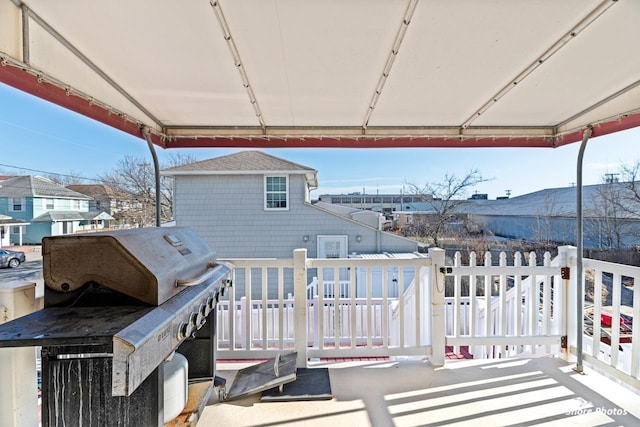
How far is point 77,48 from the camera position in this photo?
162 cm

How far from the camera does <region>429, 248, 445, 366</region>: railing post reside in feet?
8.61

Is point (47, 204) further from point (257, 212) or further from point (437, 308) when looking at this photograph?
point (257, 212)

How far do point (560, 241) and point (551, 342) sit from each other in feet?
25.9

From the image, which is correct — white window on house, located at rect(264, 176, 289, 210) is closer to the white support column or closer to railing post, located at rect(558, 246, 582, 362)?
railing post, located at rect(558, 246, 582, 362)

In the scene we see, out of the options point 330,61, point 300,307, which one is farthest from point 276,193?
point 330,61

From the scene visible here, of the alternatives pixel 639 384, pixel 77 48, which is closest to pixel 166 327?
pixel 77 48

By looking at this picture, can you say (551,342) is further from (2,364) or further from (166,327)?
(2,364)

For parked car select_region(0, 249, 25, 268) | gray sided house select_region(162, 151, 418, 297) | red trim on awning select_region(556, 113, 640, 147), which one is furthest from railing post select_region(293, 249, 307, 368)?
gray sided house select_region(162, 151, 418, 297)

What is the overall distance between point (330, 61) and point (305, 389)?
2.27m

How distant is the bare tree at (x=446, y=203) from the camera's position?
36.6 ft

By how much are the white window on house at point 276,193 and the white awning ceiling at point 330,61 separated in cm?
503

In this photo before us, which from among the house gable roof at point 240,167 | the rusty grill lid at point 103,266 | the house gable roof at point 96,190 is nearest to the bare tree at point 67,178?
the house gable roof at point 96,190

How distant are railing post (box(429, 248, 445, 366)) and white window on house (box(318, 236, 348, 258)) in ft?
17.8

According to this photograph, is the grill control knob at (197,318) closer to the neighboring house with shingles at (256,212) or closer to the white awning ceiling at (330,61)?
the white awning ceiling at (330,61)
